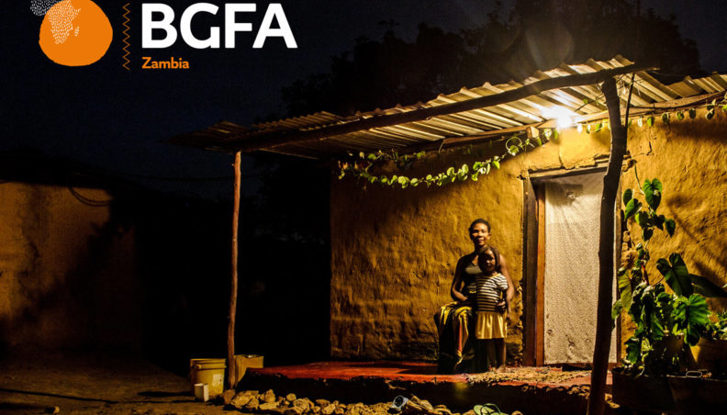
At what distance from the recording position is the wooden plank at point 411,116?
4.52m

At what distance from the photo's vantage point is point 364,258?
8.42 meters

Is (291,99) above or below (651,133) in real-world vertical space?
above

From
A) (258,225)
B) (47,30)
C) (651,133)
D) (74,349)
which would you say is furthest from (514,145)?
(47,30)

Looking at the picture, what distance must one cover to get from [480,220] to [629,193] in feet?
7.02

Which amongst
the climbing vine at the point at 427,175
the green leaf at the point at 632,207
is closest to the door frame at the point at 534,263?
the climbing vine at the point at 427,175

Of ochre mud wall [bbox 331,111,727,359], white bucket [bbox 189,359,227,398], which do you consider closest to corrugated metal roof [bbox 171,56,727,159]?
ochre mud wall [bbox 331,111,727,359]

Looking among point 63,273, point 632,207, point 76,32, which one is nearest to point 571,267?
point 632,207

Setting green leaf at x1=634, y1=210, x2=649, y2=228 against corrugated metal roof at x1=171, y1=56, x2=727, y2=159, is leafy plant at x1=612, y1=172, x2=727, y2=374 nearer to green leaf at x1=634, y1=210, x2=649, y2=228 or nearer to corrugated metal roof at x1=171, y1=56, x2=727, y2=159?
green leaf at x1=634, y1=210, x2=649, y2=228

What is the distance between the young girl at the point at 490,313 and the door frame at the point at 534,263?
696mm

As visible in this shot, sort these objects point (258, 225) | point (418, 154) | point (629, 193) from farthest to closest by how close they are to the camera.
→ point (258, 225)
point (418, 154)
point (629, 193)

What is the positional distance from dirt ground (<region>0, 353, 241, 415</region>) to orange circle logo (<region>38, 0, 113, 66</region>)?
20.2 feet

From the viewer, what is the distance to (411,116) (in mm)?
5848

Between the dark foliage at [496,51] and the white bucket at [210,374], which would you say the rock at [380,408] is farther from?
the dark foliage at [496,51]

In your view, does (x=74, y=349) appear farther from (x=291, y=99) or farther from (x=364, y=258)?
(x=291, y=99)
